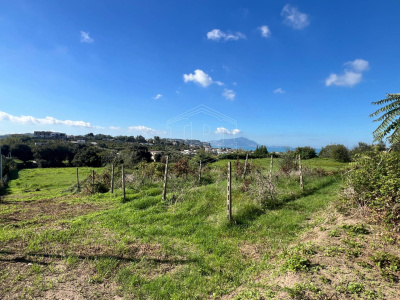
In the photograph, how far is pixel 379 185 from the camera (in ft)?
17.3

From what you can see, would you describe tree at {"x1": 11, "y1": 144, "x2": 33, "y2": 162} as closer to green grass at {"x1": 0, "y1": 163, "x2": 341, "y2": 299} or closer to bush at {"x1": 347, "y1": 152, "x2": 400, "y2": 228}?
green grass at {"x1": 0, "y1": 163, "x2": 341, "y2": 299}

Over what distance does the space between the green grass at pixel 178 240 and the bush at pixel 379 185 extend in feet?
5.95

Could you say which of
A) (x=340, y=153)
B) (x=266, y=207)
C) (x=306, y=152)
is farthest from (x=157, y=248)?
(x=340, y=153)

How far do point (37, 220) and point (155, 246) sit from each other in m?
6.13

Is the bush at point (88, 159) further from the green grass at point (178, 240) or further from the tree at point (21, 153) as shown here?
the green grass at point (178, 240)

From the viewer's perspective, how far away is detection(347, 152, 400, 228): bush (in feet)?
14.9

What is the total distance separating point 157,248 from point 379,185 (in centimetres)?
→ 630

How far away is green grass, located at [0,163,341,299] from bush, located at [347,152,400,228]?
5.95 ft

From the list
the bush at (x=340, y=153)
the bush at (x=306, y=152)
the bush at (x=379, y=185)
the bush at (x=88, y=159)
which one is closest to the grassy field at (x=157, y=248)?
the bush at (x=379, y=185)

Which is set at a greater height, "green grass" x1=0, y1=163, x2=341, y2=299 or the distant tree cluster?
the distant tree cluster

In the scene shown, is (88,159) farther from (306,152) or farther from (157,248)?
(157,248)

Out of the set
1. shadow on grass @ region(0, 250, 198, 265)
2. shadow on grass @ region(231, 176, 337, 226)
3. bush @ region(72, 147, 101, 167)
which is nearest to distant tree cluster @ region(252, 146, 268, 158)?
shadow on grass @ region(231, 176, 337, 226)

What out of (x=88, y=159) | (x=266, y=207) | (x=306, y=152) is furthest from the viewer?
(x=88, y=159)

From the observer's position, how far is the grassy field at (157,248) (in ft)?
12.4
